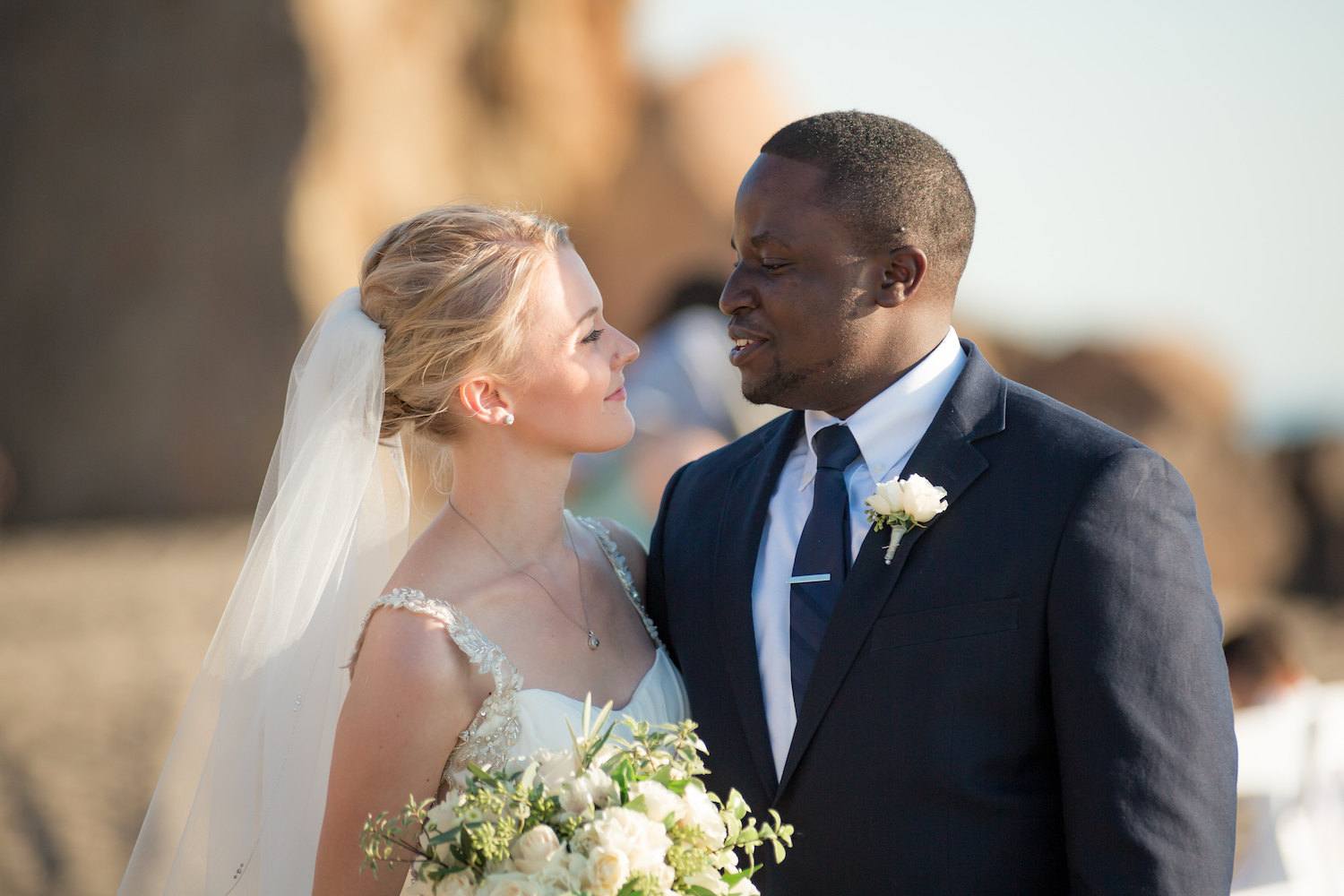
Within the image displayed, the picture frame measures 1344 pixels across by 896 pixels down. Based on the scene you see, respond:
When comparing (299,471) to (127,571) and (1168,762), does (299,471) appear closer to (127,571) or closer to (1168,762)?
(1168,762)

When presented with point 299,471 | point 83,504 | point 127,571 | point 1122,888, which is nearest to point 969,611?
point 1122,888

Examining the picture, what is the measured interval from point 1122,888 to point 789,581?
2.68 ft

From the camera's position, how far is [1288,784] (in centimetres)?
411

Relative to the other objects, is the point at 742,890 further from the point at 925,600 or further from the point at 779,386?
the point at 779,386

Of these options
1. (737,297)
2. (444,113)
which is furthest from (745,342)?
(444,113)

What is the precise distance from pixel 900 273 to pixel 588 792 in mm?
1263

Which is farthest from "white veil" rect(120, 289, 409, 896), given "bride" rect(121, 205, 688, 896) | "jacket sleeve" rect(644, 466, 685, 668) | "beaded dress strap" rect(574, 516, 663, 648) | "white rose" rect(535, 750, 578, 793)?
"white rose" rect(535, 750, 578, 793)

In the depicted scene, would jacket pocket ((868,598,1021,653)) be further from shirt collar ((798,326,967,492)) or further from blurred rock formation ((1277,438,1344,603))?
blurred rock formation ((1277,438,1344,603))

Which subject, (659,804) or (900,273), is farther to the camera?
(900,273)

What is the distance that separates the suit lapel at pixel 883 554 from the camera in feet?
6.78

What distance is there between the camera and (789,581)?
2.23m

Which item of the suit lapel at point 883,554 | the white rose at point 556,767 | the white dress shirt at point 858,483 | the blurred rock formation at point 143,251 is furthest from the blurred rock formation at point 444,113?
the white rose at point 556,767

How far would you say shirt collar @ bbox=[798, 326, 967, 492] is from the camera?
2.28 metres

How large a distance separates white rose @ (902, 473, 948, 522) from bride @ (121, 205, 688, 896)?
83 cm
